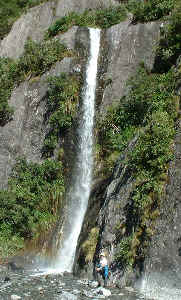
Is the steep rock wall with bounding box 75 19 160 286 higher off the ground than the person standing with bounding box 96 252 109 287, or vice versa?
the steep rock wall with bounding box 75 19 160 286

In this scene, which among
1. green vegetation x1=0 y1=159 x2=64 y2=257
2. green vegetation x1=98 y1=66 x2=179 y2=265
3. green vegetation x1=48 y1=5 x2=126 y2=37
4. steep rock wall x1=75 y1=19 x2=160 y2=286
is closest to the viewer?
green vegetation x1=98 y1=66 x2=179 y2=265

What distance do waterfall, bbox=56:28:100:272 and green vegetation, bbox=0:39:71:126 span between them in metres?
2.24

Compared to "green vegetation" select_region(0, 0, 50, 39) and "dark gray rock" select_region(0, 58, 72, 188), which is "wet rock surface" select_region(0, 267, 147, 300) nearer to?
"dark gray rock" select_region(0, 58, 72, 188)

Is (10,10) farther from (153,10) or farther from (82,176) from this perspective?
(82,176)

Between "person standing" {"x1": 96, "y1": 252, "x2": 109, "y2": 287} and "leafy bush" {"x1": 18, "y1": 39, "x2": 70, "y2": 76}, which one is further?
"leafy bush" {"x1": 18, "y1": 39, "x2": 70, "y2": 76}

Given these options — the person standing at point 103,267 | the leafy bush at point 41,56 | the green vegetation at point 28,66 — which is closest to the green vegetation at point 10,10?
the green vegetation at point 28,66

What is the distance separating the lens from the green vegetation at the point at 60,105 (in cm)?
2077

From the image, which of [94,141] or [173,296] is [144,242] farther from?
[94,141]

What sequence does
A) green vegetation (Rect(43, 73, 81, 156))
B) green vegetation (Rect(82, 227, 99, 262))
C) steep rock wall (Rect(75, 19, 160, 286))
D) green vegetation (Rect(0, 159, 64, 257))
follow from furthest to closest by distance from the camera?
green vegetation (Rect(43, 73, 81, 156)) < green vegetation (Rect(0, 159, 64, 257)) < green vegetation (Rect(82, 227, 99, 262)) < steep rock wall (Rect(75, 19, 160, 286))

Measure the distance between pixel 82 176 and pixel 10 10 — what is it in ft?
69.7

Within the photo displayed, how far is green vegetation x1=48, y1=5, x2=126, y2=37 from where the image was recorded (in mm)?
25998

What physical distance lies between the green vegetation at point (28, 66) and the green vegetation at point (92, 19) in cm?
285

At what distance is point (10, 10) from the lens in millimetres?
34312

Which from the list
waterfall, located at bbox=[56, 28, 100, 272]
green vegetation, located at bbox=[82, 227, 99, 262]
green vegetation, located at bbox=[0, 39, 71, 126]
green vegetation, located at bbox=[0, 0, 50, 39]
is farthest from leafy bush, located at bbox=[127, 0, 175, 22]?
green vegetation, located at bbox=[82, 227, 99, 262]
